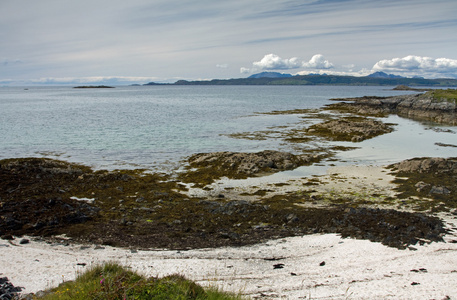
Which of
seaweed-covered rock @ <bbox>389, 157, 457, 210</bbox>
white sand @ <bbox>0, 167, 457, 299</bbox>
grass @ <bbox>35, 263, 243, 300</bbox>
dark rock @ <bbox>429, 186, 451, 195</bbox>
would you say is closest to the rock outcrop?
seaweed-covered rock @ <bbox>389, 157, 457, 210</bbox>

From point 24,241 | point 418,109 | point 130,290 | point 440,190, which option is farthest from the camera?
point 418,109

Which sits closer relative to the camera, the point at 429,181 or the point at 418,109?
the point at 429,181

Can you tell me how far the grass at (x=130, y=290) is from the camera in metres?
6.07

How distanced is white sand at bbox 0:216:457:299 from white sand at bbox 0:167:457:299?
0.8 inches

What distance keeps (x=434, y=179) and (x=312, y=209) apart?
29.5 ft

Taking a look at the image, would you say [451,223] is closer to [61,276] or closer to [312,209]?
[312,209]

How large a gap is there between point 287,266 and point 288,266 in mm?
30

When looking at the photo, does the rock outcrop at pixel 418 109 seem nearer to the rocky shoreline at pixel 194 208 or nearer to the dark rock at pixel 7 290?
the rocky shoreline at pixel 194 208

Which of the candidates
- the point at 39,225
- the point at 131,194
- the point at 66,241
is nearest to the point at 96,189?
the point at 131,194

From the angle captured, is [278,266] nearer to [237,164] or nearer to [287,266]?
[287,266]

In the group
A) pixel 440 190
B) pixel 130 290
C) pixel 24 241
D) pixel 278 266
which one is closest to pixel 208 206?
pixel 278 266

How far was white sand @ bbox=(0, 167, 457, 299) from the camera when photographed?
815cm

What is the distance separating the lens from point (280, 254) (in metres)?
10.5

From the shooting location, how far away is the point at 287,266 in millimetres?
9617
